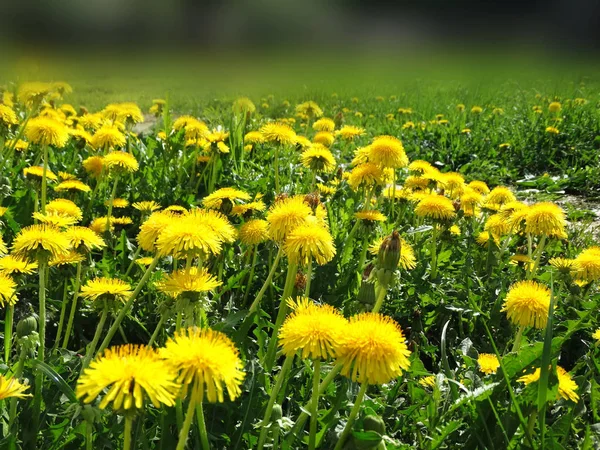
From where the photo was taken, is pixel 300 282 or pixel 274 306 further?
pixel 274 306

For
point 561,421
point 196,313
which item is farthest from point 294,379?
point 561,421

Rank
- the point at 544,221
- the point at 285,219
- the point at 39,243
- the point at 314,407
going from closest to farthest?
the point at 314,407
the point at 39,243
the point at 285,219
the point at 544,221

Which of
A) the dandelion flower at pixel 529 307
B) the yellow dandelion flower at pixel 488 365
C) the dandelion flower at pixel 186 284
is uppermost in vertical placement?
the dandelion flower at pixel 186 284

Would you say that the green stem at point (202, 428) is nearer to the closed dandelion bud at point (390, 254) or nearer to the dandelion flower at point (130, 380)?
the dandelion flower at point (130, 380)

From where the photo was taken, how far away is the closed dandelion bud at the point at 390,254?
131 centimetres

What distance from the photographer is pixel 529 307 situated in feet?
4.99

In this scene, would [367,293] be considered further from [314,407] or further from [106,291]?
[106,291]

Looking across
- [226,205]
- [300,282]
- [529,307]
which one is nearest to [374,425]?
[529,307]

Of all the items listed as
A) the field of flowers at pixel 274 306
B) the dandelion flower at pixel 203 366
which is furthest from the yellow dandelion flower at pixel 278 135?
the dandelion flower at pixel 203 366

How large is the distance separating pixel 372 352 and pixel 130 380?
42 centimetres

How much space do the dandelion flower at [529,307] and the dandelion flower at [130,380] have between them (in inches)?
42.1

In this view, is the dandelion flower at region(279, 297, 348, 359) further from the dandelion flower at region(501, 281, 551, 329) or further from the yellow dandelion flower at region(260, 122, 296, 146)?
the yellow dandelion flower at region(260, 122, 296, 146)

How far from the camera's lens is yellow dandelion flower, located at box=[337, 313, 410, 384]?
97 centimetres

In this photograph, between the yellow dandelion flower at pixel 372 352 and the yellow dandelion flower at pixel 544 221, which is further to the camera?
the yellow dandelion flower at pixel 544 221
